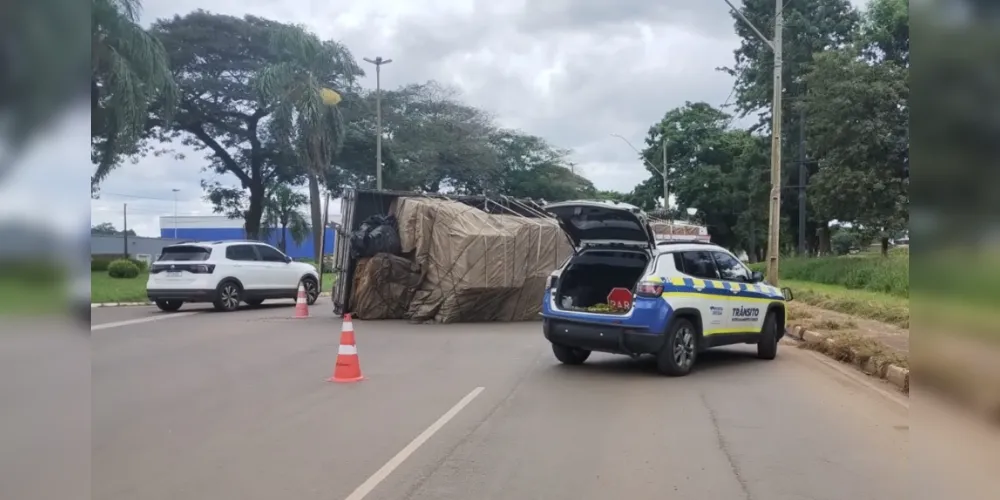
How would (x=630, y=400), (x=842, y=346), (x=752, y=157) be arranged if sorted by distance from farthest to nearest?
(x=752, y=157) < (x=842, y=346) < (x=630, y=400)

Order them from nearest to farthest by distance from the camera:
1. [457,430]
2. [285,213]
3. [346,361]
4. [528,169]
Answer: [457,430]
[346,361]
[285,213]
[528,169]

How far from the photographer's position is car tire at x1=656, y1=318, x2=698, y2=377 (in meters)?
9.95

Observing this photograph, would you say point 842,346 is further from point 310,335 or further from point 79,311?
point 79,311

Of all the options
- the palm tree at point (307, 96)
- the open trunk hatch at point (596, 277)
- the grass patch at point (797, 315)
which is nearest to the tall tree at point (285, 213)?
the palm tree at point (307, 96)

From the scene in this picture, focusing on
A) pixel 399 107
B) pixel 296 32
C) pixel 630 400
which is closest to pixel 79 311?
pixel 630 400

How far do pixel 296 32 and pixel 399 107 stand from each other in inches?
497

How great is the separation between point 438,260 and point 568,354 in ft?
21.9

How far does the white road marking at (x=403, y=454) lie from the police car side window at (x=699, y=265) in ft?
11.8

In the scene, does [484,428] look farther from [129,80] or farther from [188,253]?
[188,253]

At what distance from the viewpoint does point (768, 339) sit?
12078 mm

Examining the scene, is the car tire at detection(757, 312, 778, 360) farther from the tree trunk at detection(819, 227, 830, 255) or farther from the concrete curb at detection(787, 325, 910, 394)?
the tree trunk at detection(819, 227, 830, 255)

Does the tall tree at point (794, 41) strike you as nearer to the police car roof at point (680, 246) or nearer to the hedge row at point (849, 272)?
the hedge row at point (849, 272)

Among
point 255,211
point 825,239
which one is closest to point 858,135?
point 825,239

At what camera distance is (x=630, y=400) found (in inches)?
341
